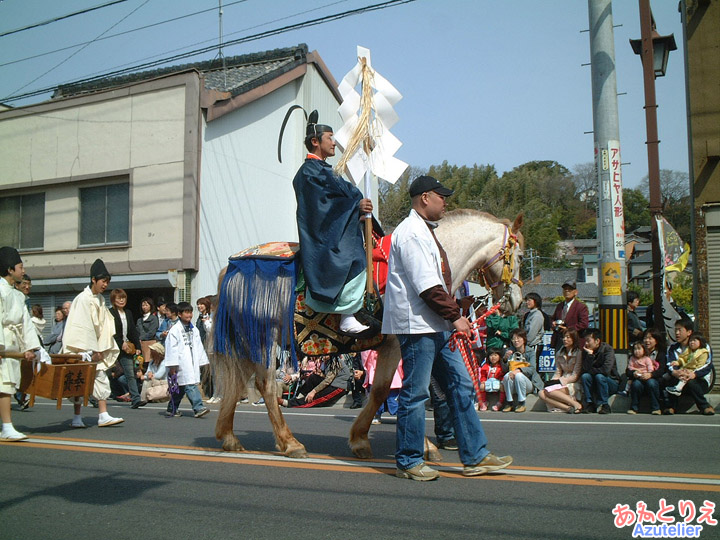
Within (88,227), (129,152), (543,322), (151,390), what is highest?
(129,152)

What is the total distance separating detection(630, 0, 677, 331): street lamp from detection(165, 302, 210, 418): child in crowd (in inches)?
325

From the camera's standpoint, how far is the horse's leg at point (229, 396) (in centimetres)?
623

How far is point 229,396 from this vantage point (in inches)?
246

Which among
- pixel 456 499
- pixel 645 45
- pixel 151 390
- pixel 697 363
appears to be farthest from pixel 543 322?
pixel 456 499

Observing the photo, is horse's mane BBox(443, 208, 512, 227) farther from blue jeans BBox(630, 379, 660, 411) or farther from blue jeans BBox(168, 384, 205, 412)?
blue jeans BBox(168, 384, 205, 412)

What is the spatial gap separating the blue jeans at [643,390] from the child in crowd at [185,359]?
6305mm

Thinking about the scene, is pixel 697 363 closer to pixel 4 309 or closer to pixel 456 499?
pixel 456 499

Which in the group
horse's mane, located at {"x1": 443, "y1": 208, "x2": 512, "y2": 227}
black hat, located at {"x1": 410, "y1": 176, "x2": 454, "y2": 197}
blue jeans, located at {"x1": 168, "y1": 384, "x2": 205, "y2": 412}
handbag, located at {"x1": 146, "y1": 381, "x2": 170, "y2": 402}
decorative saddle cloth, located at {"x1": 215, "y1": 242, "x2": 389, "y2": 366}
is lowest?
handbag, located at {"x1": 146, "y1": 381, "x2": 170, "y2": 402}

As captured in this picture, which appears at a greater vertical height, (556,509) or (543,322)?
(543,322)

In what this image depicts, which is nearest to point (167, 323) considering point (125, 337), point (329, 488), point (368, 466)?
point (125, 337)

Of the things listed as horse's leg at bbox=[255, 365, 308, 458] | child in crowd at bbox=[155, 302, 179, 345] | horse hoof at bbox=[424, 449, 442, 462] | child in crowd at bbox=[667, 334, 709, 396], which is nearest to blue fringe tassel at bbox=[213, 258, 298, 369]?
horse's leg at bbox=[255, 365, 308, 458]

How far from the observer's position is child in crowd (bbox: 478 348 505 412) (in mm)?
10648

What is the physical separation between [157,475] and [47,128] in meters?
16.4

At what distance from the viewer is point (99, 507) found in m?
4.43
